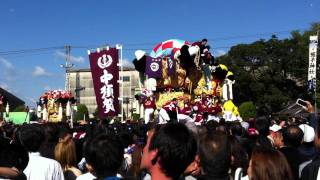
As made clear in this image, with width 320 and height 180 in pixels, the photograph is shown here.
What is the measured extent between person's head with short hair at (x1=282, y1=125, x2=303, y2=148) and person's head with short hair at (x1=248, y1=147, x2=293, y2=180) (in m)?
2.42

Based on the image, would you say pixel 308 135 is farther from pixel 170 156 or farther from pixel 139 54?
pixel 139 54

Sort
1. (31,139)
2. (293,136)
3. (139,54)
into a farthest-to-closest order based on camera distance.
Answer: (139,54), (293,136), (31,139)

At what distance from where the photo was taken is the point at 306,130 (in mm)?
6398

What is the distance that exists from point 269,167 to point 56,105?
21.1m

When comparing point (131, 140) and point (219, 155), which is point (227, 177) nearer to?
point (219, 155)

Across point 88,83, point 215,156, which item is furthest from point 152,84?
point 88,83

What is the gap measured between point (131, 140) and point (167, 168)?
5.11m

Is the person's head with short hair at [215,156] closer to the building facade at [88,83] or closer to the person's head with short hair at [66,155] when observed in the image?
the person's head with short hair at [66,155]

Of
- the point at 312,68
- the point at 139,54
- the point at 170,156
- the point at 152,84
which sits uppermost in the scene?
the point at 139,54

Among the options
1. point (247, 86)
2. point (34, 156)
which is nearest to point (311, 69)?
point (34, 156)

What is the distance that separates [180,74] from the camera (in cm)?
1966

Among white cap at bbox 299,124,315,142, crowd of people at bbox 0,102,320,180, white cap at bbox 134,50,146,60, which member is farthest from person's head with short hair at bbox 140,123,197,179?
white cap at bbox 134,50,146,60

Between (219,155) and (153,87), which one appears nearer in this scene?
(219,155)

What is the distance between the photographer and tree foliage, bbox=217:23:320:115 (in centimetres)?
5475
